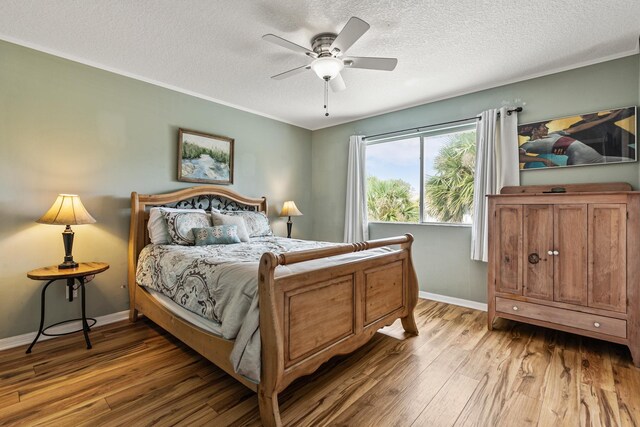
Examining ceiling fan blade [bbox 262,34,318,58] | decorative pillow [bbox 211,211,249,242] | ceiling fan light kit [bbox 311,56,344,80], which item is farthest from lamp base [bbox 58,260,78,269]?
ceiling fan light kit [bbox 311,56,344,80]

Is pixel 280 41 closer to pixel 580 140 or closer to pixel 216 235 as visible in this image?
pixel 216 235

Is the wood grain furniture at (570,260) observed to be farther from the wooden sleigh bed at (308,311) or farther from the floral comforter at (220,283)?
the floral comforter at (220,283)

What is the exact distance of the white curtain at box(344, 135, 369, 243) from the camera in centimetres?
451

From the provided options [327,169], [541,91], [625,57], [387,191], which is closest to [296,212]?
[327,169]

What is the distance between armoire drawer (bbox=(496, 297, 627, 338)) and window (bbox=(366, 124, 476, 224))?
116 cm

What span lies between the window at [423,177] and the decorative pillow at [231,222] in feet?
6.92

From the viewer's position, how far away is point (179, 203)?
3.54 meters

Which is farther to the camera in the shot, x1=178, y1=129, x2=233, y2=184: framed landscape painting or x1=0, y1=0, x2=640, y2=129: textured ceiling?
x1=178, y1=129, x2=233, y2=184: framed landscape painting

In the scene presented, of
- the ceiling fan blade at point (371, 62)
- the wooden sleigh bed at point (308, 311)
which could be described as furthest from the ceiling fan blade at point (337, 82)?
the wooden sleigh bed at point (308, 311)

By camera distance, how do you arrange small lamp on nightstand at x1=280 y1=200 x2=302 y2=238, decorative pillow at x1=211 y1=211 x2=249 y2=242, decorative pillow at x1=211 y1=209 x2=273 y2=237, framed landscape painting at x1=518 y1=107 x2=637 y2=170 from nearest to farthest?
1. framed landscape painting at x1=518 y1=107 x2=637 y2=170
2. decorative pillow at x1=211 y1=211 x2=249 y2=242
3. decorative pillow at x1=211 y1=209 x2=273 y2=237
4. small lamp on nightstand at x1=280 y1=200 x2=302 y2=238

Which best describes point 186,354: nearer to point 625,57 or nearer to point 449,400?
point 449,400

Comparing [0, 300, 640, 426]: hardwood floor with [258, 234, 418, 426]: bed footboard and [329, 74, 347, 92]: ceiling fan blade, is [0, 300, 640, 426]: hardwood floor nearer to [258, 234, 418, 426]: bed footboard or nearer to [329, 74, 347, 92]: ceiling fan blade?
[258, 234, 418, 426]: bed footboard

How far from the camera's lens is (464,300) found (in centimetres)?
361

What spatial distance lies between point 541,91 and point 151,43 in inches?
149
